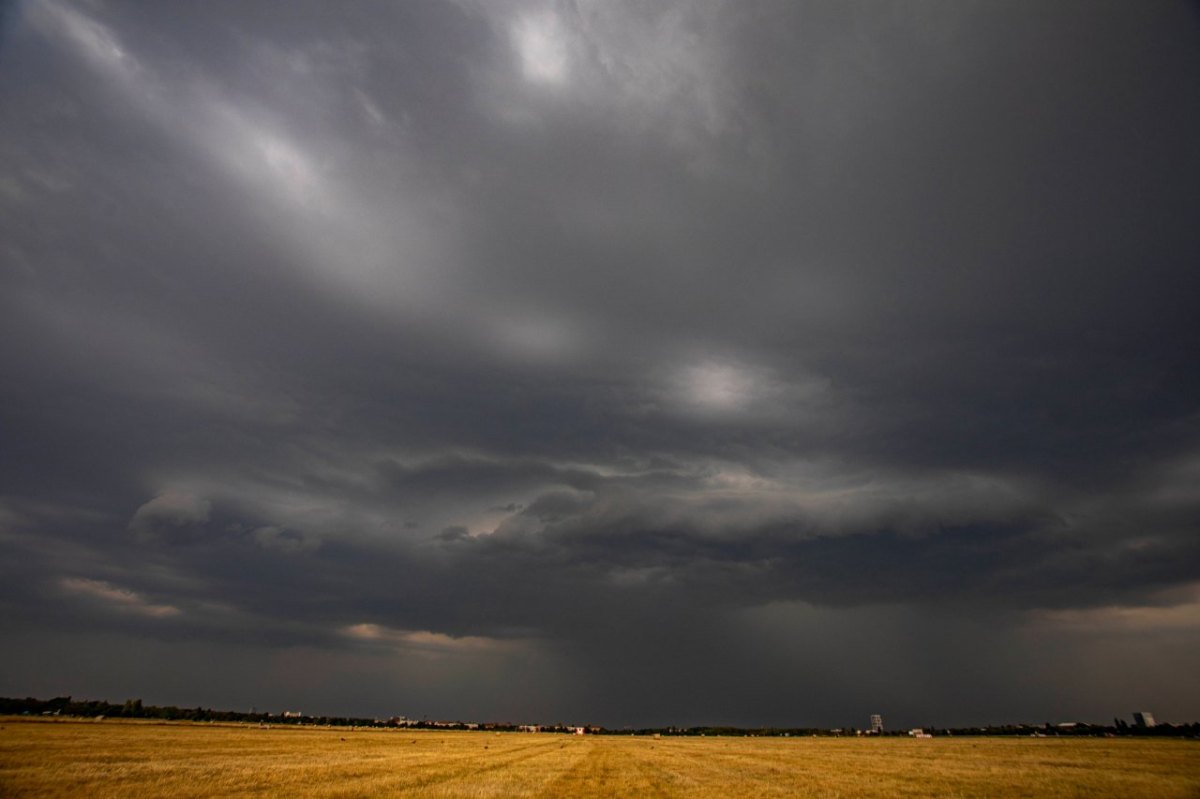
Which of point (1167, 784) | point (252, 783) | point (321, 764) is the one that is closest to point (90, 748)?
point (321, 764)

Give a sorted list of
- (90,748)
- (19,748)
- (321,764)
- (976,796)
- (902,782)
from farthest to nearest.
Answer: (90,748)
(19,748)
(321,764)
(902,782)
(976,796)

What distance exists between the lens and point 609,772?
4603 cm

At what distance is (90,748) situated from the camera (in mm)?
51781

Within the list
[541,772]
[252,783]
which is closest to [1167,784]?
[541,772]

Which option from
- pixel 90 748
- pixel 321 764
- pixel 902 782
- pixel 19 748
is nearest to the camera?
pixel 902 782

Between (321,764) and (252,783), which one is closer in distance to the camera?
(252,783)

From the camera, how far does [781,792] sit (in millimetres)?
32125


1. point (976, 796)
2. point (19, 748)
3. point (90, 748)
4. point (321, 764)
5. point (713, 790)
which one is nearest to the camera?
point (976, 796)

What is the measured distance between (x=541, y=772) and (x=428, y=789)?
15918mm

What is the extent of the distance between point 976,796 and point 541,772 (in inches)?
1125

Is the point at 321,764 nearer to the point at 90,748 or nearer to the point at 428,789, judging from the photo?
the point at 428,789

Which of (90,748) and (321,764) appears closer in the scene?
(321,764)

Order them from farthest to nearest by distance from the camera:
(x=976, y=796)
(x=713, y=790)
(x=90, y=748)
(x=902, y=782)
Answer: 1. (x=90, y=748)
2. (x=902, y=782)
3. (x=713, y=790)
4. (x=976, y=796)

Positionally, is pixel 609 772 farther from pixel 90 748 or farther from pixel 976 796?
pixel 90 748
